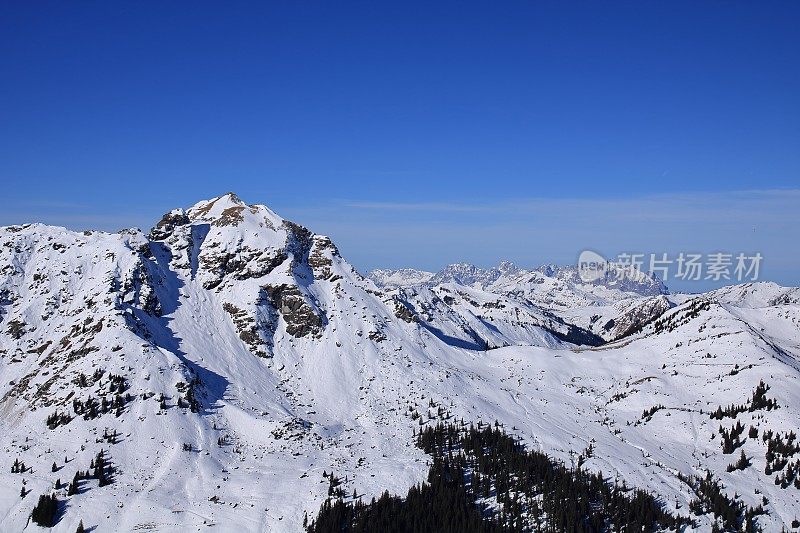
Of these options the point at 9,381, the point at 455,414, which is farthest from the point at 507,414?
the point at 9,381

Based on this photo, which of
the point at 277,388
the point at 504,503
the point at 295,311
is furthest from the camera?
the point at 295,311

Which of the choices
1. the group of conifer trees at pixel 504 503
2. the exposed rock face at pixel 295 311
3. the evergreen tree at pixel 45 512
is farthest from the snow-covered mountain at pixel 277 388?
the group of conifer trees at pixel 504 503

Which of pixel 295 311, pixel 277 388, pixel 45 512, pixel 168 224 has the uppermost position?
pixel 168 224

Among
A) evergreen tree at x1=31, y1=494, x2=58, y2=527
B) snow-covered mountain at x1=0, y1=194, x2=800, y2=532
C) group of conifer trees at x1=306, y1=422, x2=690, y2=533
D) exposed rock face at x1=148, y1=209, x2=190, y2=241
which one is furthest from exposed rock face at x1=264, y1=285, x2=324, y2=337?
evergreen tree at x1=31, y1=494, x2=58, y2=527

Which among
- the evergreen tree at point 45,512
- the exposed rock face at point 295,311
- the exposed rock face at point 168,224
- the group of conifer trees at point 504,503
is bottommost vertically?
the evergreen tree at point 45,512

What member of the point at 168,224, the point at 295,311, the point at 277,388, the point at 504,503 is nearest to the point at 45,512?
the point at 277,388

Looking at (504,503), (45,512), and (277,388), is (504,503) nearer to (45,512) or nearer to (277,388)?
(45,512)

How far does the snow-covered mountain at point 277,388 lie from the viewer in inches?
2240

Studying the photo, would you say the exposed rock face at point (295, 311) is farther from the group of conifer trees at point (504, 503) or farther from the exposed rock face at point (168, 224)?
the group of conifer trees at point (504, 503)

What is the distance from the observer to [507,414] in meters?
81.0

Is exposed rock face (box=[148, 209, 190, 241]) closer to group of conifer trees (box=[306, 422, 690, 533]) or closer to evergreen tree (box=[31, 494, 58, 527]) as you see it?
evergreen tree (box=[31, 494, 58, 527])

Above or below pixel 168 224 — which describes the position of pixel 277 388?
below

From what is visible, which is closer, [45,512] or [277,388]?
A: [45,512]

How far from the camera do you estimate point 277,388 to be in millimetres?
88250
